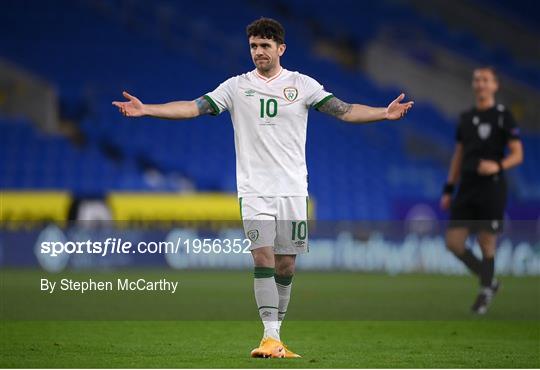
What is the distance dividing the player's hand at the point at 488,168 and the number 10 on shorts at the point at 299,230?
11.6ft

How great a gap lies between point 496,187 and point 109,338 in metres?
4.02

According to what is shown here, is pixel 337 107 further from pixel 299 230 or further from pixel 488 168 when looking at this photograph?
pixel 488 168

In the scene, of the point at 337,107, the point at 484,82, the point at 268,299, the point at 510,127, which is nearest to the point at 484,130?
the point at 510,127

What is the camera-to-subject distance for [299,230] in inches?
261

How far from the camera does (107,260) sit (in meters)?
15.8

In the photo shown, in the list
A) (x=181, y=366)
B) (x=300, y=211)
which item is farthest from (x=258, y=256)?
(x=181, y=366)

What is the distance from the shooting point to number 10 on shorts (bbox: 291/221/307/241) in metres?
6.60

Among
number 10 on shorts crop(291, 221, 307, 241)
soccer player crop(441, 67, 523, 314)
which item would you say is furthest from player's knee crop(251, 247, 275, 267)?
soccer player crop(441, 67, 523, 314)

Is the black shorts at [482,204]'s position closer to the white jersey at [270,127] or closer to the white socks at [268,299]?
the white jersey at [270,127]

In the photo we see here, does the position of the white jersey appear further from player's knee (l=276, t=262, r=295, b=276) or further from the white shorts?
player's knee (l=276, t=262, r=295, b=276)

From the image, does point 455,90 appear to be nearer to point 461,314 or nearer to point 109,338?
point 461,314

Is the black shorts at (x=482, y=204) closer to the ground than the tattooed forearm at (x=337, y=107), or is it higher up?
closer to the ground

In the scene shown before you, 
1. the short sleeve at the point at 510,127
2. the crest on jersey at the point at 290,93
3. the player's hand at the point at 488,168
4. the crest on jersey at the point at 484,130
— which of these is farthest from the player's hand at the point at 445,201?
the crest on jersey at the point at 290,93

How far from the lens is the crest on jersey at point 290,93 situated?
660 centimetres
